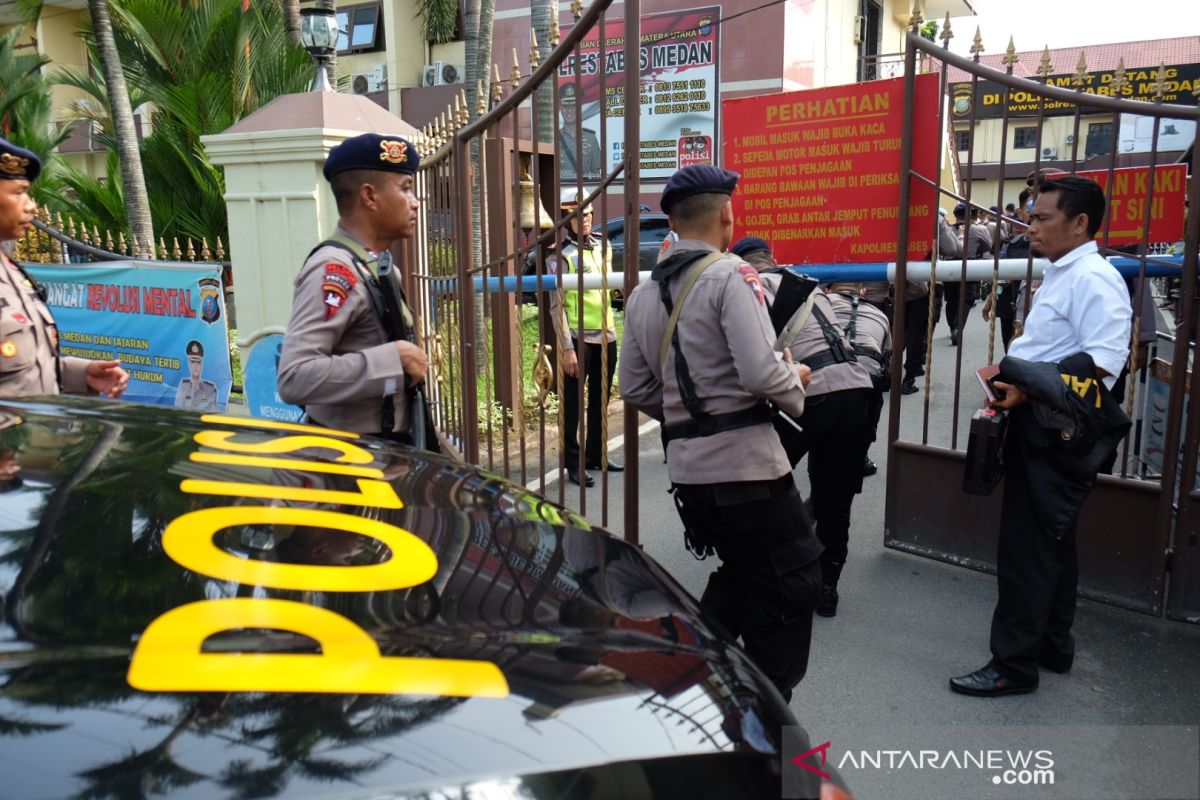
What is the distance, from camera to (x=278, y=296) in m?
5.08

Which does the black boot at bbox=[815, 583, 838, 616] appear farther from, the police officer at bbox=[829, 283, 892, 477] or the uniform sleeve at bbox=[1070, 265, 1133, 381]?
the uniform sleeve at bbox=[1070, 265, 1133, 381]

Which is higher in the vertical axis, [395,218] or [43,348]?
[395,218]

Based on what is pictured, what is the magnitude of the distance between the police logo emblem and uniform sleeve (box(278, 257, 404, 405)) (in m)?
2.93

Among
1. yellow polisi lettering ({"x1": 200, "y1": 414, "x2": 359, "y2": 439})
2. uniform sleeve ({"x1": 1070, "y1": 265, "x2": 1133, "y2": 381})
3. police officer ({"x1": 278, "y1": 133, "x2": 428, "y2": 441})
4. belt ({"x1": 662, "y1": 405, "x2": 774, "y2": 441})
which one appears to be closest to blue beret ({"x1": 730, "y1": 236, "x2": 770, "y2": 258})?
uniform sleeve ({"x1": 1070, "y1": 265, "x2": 1133, "y2": 381})

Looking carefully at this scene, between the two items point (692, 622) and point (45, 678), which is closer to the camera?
point (45, 678)

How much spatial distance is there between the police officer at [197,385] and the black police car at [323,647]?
3.85 metres

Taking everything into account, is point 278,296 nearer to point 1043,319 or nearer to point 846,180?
point 846,180

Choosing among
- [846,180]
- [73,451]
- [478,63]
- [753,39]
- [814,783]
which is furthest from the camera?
[753,39]

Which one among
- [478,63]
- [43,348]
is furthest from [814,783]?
[478,63]

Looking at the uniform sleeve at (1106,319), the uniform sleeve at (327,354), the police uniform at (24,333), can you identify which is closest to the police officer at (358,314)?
the uniform sleeve at (327,354)

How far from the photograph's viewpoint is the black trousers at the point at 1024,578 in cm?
314

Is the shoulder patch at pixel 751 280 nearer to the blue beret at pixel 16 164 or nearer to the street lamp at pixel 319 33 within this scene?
the blue beret at pixel 16 164

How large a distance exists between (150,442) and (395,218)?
1.35 m

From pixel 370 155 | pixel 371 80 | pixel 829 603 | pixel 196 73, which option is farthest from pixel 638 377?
pixel 371 80
